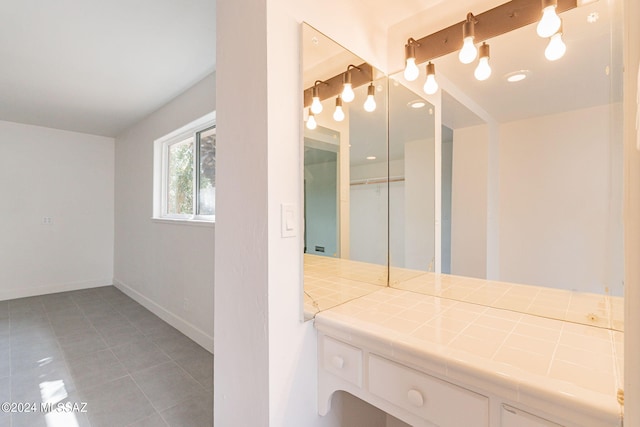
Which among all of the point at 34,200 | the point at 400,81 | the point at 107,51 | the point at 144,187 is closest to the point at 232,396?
the point at 400,81

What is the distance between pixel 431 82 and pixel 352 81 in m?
0.38

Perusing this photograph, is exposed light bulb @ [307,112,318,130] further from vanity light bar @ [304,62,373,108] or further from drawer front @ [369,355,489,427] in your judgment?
drawer front @ [369,355,489,427]

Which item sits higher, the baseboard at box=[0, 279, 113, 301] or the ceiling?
the ceiling

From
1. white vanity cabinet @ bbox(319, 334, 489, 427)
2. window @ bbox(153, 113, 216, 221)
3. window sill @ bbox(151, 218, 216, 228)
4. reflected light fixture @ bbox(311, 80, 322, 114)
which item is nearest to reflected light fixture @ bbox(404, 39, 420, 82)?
reflected light fixture @ bbox(311, 80, 322, 114)

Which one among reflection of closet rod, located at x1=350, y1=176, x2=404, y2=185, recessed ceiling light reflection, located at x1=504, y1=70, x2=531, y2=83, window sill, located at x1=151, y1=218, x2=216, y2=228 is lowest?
window sill, located at x1=151, y1=218, x2=216, y2=228

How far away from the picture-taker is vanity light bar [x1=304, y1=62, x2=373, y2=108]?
1.31 m

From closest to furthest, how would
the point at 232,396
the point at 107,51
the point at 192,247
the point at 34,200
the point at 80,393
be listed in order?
the point at 232,396, the point at 80,393, the point at 107,51, the point at 192,247, the point at 34,200

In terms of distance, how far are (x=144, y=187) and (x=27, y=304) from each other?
2.02m

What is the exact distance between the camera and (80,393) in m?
1.79

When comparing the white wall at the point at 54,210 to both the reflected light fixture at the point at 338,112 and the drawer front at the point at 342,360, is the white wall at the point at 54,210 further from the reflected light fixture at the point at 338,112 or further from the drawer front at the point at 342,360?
the drawer front at the point at 342,360

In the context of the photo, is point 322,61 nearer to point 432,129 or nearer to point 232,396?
point 432,129

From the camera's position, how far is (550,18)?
1.04 meters

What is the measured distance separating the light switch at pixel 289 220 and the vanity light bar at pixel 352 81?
59cm

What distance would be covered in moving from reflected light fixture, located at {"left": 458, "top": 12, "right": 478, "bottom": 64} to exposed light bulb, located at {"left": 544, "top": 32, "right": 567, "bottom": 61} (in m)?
0.25
